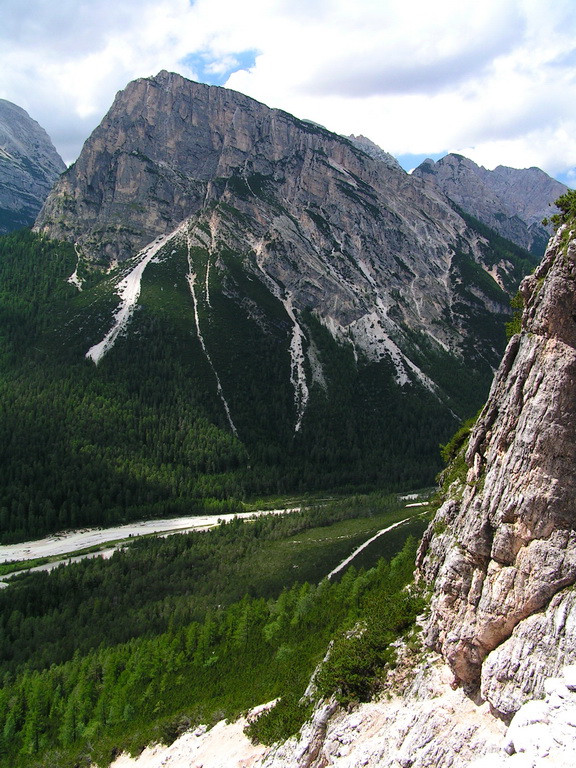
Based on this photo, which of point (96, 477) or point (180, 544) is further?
point (96, 477)

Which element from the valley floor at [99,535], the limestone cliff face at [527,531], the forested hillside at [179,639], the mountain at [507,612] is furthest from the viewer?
the valley floor at [99,535]

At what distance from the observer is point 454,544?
3089cm

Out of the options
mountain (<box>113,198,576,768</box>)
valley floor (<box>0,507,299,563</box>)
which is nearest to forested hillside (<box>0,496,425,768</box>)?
mountain (<box>113,198,576,768</box>)

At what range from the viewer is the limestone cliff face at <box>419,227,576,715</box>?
74.1 ft

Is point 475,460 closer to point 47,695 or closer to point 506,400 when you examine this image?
point 506,400

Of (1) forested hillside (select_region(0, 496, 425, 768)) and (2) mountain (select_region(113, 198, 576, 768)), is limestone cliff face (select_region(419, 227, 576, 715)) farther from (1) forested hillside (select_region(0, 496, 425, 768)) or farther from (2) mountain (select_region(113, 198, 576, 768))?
(1) forested hillside (select_region(0, 496, 425, 768))

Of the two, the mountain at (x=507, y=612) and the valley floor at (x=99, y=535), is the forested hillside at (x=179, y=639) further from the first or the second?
the valley floor at (x=99, y=535)

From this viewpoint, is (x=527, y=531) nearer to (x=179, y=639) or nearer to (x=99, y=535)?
(x=179, y=639)

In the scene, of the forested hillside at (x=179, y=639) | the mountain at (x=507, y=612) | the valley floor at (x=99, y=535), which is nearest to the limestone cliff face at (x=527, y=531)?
the mountain at (x=507, y=612)

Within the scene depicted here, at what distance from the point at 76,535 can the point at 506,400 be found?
13264cm

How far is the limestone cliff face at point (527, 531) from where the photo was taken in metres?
22.6

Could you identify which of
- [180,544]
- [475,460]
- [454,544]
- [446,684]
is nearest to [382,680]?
[446,684]

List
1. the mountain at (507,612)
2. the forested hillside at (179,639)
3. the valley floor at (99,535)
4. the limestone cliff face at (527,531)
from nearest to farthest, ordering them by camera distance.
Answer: the mountain at (507,612), the limestone cliff face at (527,531), the forested hillside at (179,639), the valley floor at (99,535)

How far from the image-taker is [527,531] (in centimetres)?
2464
